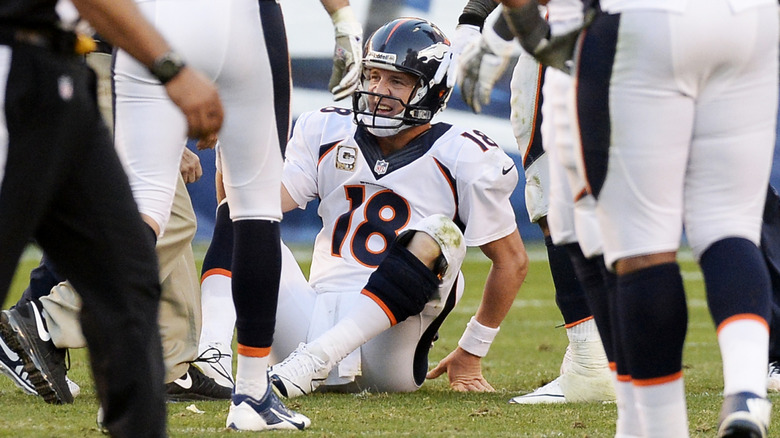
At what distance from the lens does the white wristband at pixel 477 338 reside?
3.94 metres

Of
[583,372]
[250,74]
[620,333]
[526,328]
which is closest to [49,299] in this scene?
[250,74]

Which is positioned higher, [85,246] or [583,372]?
[85,246]

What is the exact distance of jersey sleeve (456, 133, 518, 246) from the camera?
12.6 ft

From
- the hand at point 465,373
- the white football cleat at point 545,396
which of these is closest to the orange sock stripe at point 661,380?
the white football cleat at point 545,396

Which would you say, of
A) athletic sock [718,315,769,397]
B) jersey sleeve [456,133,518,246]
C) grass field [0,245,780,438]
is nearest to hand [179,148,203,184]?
grass field [0,245,780,438]

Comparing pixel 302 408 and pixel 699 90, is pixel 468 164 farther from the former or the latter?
pixel 699 90

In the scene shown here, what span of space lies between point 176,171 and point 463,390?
1.50 metres

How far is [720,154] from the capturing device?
6.75 ft

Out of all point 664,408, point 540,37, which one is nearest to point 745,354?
point 664,408

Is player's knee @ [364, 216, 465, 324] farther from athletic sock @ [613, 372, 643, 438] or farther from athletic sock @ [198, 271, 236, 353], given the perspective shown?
athletic sock @ [613, 372, 643, 438]

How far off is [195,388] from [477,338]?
0.94 m

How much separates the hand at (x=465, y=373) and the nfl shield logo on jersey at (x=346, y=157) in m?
0.71

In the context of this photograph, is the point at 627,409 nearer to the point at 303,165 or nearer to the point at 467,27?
the point at 467,27

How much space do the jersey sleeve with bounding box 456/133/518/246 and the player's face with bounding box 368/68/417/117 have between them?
26 cm
